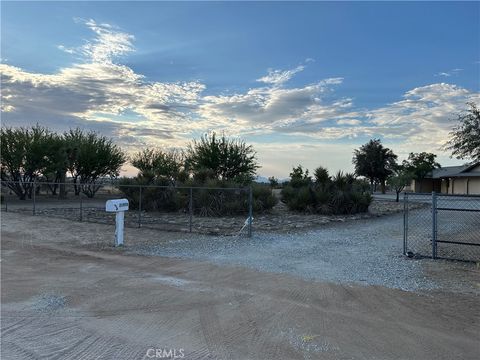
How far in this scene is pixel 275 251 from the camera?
10.5 metres

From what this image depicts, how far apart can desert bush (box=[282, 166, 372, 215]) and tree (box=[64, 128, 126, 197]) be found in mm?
17830

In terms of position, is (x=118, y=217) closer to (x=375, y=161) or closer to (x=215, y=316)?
(x=215, y=316)

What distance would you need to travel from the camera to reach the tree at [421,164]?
55.8 metres

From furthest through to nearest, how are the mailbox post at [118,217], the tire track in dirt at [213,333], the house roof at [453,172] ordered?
1. the house roof at [453,172]
2. the mailbox post at [118,217]
3. the tire track in dirt at [213,333]

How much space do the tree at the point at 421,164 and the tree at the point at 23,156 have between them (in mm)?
41924

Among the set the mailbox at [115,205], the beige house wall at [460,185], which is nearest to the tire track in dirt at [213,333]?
the mailbox at [115,205]

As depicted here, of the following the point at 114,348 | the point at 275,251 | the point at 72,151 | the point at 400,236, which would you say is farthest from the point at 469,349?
the point at 72,151

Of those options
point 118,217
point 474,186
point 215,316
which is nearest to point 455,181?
point 474,186

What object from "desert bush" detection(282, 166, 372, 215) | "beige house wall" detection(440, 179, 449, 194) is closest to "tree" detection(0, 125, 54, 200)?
"desert bush" detection(282, 166, 372, 215)

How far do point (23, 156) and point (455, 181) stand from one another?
45.5 m

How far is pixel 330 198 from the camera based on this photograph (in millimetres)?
20422

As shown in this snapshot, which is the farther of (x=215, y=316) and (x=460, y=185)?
(x=460, y=185)

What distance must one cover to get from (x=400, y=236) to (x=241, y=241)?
530cm

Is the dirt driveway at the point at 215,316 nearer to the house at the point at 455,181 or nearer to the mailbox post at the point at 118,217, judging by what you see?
the mailbox post at the point at 118,217
